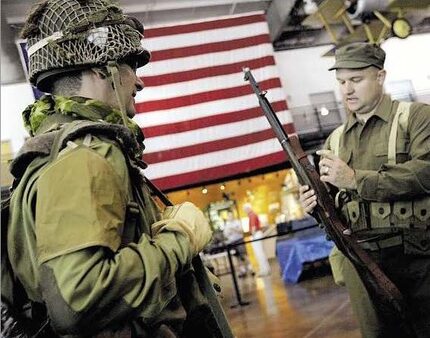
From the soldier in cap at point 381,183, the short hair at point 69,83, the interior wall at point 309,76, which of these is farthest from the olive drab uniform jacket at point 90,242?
the interior wall at point 309,76

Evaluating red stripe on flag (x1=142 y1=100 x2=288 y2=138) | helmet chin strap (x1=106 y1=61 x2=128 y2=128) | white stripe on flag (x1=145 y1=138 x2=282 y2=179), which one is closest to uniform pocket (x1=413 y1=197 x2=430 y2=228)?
helmet chin strap (x1=106 y1=61 x2=128 y2=128)

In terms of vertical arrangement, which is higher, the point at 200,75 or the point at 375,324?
the point at 200,75

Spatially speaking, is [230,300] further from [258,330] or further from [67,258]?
[67,258]

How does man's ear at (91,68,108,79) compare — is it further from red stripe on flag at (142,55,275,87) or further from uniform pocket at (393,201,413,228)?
red stripe on flag at (142,55,275,87)

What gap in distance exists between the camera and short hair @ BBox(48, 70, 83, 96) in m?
1.07

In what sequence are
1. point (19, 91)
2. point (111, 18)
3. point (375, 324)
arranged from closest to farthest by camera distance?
point (111, 18) → point (375, 324) → point (19, 91)

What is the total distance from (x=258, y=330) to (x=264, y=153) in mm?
2294

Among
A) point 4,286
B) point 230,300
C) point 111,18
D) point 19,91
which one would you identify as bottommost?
point 230,300

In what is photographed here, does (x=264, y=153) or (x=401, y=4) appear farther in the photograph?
(x=401, y=4)

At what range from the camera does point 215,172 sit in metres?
5.25

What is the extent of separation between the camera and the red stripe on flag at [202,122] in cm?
524

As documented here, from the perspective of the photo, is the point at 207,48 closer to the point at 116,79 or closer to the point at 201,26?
the point at 201,26

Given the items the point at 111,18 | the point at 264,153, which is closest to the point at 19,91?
the point at 264,153

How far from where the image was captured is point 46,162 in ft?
3.03
